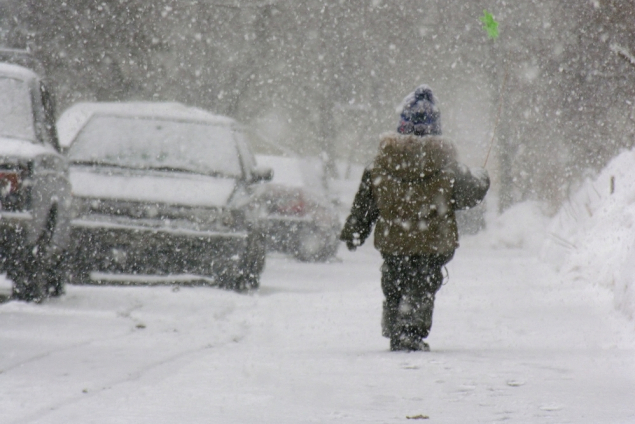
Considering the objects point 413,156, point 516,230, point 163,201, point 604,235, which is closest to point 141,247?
point 163,201

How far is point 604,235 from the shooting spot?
11656 mm

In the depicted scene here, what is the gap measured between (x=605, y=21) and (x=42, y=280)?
9936 millimetres

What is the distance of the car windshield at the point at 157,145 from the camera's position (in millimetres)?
10992

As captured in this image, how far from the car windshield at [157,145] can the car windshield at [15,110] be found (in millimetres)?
1571

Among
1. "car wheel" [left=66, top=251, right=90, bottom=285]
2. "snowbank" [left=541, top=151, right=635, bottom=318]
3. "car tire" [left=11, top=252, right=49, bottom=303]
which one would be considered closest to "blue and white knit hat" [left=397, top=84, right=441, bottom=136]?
"snowbank" [left=541, top=151, right=635, bottom=318]

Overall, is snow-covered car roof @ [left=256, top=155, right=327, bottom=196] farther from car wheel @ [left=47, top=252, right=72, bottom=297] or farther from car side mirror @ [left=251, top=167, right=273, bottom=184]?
car wheel @ [left=47, top=252, right=72, bottom=297]

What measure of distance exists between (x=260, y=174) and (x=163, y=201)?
3.85ft

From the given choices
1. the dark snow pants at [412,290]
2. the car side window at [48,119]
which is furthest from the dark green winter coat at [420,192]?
the car side window at [48,119]

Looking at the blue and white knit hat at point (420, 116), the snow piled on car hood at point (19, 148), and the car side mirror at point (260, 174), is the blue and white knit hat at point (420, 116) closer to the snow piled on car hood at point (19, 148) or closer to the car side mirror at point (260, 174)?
the snow piled on car hood at point (19, 148)

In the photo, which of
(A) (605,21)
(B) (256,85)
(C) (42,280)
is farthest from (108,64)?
(C) (42,280)

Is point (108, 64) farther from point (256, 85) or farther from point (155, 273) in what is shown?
point (155, 273)

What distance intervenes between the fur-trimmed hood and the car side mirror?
4228 millimetres

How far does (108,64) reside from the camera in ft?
80.4

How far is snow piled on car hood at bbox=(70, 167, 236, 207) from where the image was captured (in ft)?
34.0
